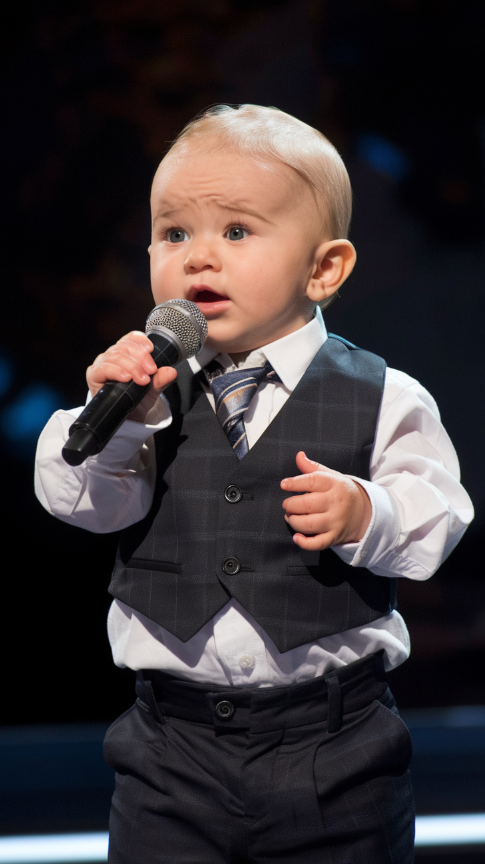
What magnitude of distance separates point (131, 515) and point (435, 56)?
124 centimetres

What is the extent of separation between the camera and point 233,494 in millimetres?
775

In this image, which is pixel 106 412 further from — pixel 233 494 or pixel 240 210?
pixel 240 210

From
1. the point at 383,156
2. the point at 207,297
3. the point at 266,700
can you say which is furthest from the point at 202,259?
the point at 383,156

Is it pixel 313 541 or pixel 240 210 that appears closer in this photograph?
pixel 313 541

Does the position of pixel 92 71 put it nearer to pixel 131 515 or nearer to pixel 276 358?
pixel 276 358

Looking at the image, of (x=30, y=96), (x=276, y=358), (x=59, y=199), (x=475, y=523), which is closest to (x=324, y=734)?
(x=276, y=358)

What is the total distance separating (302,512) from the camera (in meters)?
0.71

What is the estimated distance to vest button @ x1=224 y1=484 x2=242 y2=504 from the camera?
77cm

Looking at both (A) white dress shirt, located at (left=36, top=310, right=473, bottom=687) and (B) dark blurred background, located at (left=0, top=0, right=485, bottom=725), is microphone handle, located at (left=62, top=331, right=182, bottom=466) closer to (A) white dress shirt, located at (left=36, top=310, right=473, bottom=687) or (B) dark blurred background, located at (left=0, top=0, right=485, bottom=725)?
(A) white dress shirt, located at (left=36, top=310, right=473, bottom=687)

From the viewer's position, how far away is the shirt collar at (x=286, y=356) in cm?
85

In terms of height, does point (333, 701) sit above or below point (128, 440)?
below

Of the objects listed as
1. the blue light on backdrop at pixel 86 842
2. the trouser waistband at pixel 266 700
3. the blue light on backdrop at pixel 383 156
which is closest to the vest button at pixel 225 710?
the trouser waistband at pixel 266 700

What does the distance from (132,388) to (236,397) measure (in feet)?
0.54

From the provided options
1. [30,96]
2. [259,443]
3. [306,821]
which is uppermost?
[30,96]
